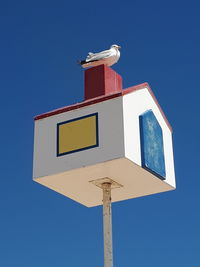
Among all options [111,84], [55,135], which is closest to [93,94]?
[111,84]

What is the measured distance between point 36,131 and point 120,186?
7.55 feet

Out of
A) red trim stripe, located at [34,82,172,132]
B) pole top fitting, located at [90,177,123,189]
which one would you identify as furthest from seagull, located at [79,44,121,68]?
pole top fitting, located at [90,177,123,189]

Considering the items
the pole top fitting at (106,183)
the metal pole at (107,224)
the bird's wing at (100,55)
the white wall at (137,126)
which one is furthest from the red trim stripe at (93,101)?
→ the metal pole at (107,224)

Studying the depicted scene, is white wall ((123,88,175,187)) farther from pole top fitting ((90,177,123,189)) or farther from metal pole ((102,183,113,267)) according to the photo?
metal pole ((102,183,113,267))

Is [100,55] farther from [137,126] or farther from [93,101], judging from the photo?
[137,126]

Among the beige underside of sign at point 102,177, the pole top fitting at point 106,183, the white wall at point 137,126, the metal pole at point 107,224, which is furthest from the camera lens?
the pole top fitting at point 106,183

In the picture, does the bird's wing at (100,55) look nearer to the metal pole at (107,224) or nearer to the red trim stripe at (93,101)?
the red trim stripe at (93,101)

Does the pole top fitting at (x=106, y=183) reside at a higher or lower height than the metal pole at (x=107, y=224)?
higher

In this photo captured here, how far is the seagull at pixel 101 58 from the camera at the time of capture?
13.7 meters

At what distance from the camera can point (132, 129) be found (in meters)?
11.9

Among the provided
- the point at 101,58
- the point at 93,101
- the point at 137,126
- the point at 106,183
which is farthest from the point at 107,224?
the point at 101,58

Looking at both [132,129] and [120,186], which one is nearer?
[132,129]

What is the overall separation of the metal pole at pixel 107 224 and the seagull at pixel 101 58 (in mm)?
3057

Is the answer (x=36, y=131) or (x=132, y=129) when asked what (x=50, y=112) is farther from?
(x=132, y=129)
